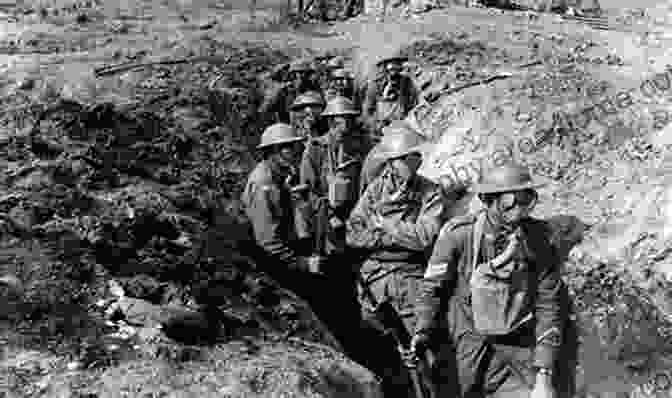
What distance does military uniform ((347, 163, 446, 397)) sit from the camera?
515cm

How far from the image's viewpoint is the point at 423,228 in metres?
5.08

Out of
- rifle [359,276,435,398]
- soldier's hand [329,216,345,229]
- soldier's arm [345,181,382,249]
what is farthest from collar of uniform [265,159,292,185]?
rifle [359,276,435,398]

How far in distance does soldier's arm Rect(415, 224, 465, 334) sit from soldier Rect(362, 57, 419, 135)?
150 inches

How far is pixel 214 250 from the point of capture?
5930 millimetres

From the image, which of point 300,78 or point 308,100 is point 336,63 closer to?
point 300,78

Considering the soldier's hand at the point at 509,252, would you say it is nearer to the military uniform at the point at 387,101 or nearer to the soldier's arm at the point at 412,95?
the military uniform at the point at 387,101

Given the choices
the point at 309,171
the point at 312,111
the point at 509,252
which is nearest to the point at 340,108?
the point at 312,111

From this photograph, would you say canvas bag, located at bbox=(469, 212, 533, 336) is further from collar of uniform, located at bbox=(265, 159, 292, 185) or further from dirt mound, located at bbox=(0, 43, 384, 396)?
collar of uniform, located at bbox=(265, 159, 292, 185)

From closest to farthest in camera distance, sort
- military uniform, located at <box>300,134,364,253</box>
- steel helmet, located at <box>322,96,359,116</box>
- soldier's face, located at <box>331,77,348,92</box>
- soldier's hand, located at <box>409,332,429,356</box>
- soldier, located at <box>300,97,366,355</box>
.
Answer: soldier's hand, located at <box>409,332,429,356</box>
soldier, located at <box>300,97,366,355</box>
military uniform, located at <box>300,134,364,253</box>
steel helmet, located at <box>322,96,359,116</box>
soldier's face, located at <box>331,77,348,92</box>

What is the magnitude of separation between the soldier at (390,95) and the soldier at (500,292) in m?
3.85

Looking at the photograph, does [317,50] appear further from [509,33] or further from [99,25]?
[99,25]

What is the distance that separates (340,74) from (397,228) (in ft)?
16.5

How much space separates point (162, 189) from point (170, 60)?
355cm

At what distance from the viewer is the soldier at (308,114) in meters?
7.54
